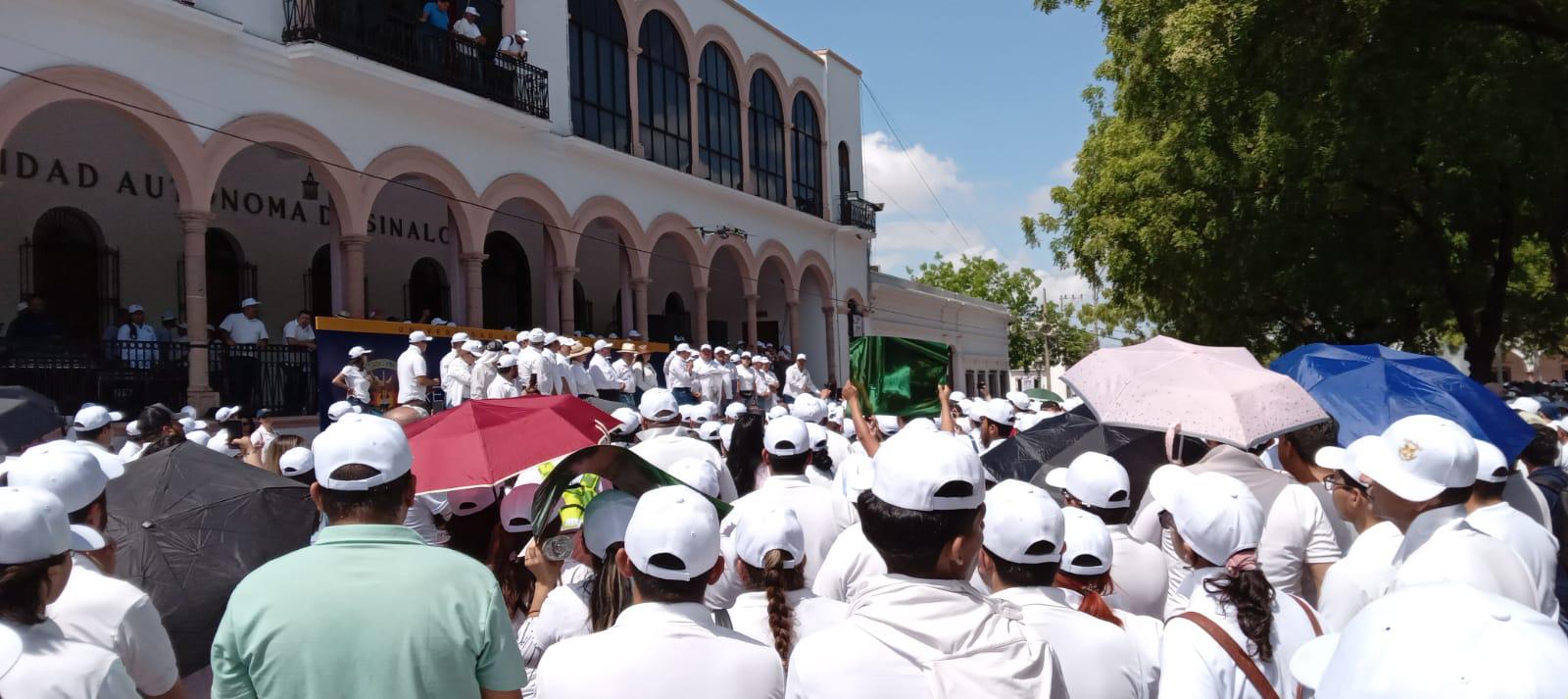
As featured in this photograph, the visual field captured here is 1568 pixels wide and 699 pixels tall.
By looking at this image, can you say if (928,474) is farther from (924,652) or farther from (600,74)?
(600,74)

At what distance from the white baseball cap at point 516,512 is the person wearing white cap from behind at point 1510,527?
333 centimetres

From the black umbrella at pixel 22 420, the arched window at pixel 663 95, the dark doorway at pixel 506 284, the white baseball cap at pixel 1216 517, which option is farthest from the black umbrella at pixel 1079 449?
the dark doorway at pixel 506 284

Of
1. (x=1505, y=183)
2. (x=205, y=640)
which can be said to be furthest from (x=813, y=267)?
(x=205, y=640)

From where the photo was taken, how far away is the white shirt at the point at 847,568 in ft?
13.7

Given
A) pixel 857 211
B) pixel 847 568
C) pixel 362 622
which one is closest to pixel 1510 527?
pixel 847 568

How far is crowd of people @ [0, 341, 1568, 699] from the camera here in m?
2.37

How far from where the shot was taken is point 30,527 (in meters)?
2.74

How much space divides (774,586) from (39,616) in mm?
1865

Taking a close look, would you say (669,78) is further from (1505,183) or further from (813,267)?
(1505,183)

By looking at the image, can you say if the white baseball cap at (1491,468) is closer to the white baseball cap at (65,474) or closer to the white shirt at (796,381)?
the white baseball cap at (65,474)

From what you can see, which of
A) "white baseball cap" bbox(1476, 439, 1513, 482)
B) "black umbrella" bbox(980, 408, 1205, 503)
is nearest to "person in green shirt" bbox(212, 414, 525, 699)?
"white baseball cap" bbox(1476, 439, 1513, 482)

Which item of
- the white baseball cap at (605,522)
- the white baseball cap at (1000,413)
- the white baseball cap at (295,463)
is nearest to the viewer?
the white baseball cap at (605,522)

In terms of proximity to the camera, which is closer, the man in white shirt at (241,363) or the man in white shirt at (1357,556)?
the man in white shirt at (1357,556)

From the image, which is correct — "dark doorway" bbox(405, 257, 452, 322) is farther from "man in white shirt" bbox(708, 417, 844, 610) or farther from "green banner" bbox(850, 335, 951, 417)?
"man in white shirt" bbox(708, 417, 844, 610)
